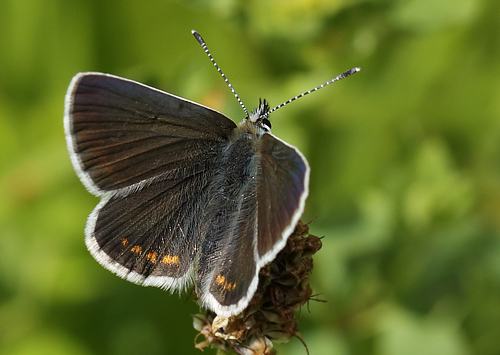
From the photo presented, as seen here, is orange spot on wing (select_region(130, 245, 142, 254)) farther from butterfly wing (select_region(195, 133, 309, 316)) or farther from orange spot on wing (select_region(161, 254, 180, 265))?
butterfly wing (select_region(195, 133, 309, 316))

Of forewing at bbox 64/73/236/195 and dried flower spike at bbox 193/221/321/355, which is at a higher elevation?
forewing at bbox 64/73/236/195

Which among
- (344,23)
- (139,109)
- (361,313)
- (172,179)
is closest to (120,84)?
(139,109)

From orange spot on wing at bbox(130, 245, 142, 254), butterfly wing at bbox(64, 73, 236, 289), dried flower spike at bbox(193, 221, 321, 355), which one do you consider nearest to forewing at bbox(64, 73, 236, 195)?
butterfly wing at bbox(64, 73, 236, 289)

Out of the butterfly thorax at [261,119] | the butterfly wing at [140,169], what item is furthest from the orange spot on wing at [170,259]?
the butterfly thorax at [261,119]

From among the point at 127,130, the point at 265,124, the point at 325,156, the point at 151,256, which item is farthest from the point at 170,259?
the point at 325,156

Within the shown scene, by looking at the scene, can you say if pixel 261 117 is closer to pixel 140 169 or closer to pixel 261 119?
pixel 261 119

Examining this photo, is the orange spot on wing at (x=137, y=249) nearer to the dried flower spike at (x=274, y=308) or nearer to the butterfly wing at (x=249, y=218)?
the butterfly wing at (x=249, y=218)
